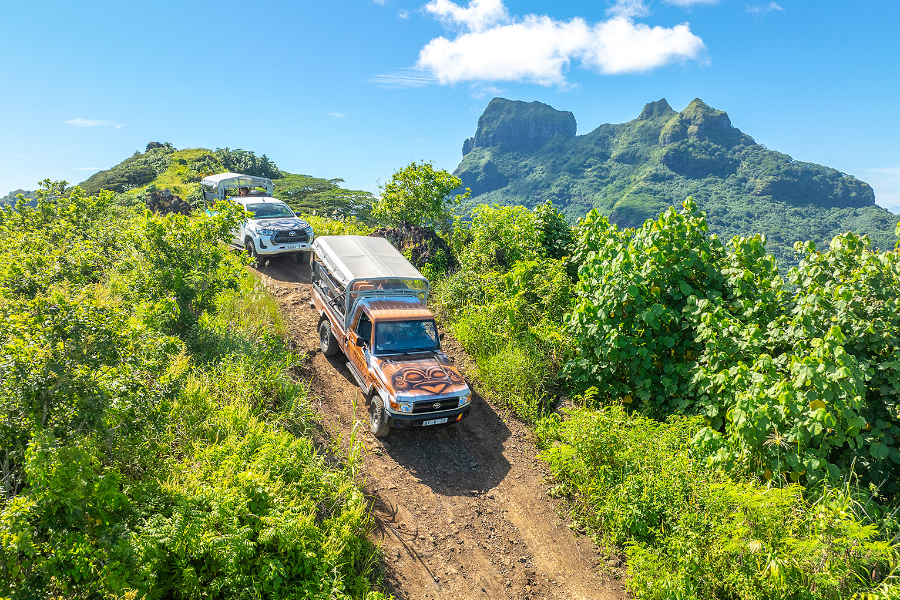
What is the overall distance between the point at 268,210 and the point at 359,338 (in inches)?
333

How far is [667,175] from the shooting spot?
347ft

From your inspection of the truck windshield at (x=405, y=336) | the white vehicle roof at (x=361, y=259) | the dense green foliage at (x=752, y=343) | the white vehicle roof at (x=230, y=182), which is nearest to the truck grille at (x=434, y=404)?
the truck windshield at (x=405, y=336)

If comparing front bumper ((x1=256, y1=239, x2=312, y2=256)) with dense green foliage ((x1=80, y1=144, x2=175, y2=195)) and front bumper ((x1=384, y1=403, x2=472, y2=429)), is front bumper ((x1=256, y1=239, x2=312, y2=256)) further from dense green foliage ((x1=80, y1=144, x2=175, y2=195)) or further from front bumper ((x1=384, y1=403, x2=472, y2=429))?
dense green foliage ((x1=80, y1=144, x2=175, y2=195))

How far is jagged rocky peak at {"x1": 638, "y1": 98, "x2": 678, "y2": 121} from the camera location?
134 m

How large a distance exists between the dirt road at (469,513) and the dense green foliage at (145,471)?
2.46ft

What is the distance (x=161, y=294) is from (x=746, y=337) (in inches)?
398

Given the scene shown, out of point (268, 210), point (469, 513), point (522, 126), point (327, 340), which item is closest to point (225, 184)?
point (268, 210)

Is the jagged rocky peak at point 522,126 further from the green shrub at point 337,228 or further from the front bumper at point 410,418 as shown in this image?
the front bumper at point 410,418

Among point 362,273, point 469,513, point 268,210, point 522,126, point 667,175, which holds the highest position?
point 522,126

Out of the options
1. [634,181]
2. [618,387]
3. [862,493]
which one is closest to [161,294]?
[618,387]

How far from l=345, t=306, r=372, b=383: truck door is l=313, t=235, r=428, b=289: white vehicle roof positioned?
786mm

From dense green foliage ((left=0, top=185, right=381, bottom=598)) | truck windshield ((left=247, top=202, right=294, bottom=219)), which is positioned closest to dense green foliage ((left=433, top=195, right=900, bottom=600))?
dense green foliage ((left=0, top=185, right=381, bottom=598))

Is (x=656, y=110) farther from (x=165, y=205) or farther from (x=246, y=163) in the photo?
(x=165, y=205)

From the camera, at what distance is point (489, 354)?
10.4m
